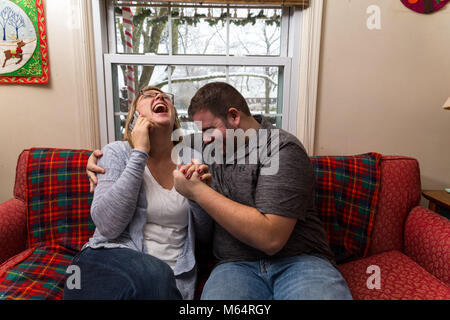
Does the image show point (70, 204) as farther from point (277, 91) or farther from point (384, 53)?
point (384, 53)

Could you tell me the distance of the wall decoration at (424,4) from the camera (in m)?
1.73

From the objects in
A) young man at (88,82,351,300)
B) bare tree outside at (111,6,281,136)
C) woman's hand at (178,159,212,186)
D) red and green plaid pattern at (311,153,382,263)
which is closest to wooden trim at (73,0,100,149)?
bare tree outside at (111,6,281,136)

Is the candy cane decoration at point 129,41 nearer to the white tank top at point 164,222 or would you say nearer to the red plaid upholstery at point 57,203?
the red plaid upholstery at point 57,203

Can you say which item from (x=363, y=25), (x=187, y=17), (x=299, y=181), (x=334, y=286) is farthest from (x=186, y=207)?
(x=363, y=25)

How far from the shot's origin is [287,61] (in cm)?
185

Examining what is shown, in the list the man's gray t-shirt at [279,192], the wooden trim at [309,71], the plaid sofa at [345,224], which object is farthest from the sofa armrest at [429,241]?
the wooden trim at [309,71]

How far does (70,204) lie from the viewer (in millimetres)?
1381

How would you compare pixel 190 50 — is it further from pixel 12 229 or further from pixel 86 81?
pixel 12 229

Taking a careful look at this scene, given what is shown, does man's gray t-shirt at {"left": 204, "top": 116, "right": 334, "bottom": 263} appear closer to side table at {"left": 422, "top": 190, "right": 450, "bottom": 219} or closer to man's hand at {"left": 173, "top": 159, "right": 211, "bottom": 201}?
man's hand at {"left": 173, "top": 159, "right": 211, "bottom": 201}

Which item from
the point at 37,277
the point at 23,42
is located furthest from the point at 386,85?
the point at 23,42

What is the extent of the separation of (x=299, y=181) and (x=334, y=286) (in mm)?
347

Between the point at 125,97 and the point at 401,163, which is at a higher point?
the point at 125,97

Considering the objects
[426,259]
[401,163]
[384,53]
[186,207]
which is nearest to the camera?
[186,207]

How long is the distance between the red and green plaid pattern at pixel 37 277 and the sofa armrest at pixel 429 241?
5.10ft
